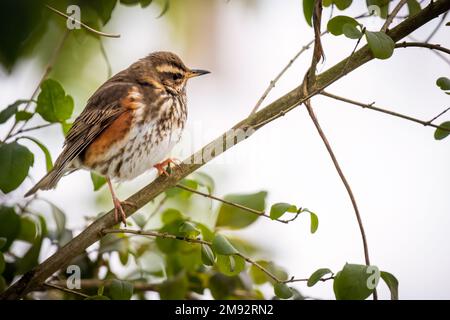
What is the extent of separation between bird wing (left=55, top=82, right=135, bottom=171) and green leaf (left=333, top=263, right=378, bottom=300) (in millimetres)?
2845

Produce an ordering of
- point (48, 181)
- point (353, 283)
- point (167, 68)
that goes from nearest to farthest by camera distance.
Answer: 1. point (353, 283)
2. point (48, 181)
3. point (167, 68)

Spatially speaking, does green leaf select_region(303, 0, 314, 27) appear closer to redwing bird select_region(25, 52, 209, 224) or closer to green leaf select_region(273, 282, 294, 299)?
green leaf select_region(273, 282, 294, 299)

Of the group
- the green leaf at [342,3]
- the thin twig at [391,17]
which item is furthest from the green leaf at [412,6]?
the green leaf at [342,3]

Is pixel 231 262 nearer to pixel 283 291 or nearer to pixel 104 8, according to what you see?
pixel 283 291

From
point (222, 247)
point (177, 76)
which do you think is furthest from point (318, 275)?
point (177, 76)

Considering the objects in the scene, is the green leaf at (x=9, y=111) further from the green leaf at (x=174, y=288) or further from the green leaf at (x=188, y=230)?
the green leaf at (x=174, y=288)

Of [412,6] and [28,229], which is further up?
[412,6]

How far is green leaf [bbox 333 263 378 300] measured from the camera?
2.73 meters

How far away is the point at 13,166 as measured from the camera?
10.5ft

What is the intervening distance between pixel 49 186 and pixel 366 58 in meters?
2.48

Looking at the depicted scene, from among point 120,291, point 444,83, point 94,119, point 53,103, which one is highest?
point 94,119

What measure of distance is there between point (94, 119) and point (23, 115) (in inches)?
64.4

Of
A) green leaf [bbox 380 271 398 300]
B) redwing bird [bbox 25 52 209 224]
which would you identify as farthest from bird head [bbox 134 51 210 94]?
green leaf [bbox 380 271 398 300]
